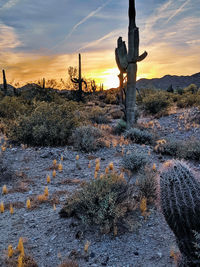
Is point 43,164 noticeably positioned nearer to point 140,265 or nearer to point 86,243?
point 86,243

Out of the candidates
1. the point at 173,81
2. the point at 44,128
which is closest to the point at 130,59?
the point at 44,128

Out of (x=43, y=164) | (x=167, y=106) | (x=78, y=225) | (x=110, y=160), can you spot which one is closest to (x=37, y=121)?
(x=43, y=164)

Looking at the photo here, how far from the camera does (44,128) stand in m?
8.55

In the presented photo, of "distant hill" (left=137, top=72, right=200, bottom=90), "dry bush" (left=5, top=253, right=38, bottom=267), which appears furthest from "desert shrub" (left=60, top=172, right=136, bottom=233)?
"distant hill" (left=137, top=72, right=200, bottom=90)

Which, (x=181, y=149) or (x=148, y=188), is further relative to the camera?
(x=181, y=149)

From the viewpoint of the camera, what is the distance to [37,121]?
9156 mm

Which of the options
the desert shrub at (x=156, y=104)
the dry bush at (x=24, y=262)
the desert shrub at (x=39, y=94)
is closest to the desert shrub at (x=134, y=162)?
→ the dry bush at (x=24, y=262)

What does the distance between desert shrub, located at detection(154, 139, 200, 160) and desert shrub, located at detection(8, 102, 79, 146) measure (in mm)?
3332

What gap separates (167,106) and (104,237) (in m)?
15.0

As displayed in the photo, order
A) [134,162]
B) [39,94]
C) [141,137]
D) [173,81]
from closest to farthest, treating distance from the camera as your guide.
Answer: [134,162]
[141,137]
[39,94]
[173,81]

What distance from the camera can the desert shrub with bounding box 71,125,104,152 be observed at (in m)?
8.23

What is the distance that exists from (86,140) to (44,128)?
1533mm

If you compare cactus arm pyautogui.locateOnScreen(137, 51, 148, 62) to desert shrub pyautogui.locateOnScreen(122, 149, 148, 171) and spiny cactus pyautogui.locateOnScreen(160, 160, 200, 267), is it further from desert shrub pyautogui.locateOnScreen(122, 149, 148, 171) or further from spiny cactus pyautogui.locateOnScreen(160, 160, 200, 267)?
spiny cactus pyautogui.locateOnScreen(160, 160, 200, 267)

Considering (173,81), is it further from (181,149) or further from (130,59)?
(181,149)
